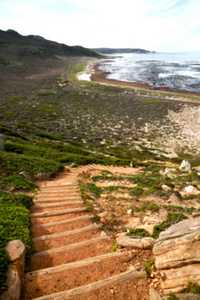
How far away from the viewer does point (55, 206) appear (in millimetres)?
7480

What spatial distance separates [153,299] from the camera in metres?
3.61

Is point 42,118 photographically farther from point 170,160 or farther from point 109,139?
point 170,160

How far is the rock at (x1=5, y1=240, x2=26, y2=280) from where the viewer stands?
12.7ft

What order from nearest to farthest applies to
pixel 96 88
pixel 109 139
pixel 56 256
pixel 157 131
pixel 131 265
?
1. pixel 131 265
2. pixel 56 256
3. pixel 109 139
4. pixel 157 131
5. pixel 96 88

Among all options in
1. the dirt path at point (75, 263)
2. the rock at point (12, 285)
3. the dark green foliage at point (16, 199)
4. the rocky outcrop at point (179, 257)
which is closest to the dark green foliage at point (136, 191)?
the dirt path at point (75, 263)

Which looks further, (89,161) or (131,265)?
(89,161)

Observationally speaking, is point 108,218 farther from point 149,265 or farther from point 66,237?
point 149,265

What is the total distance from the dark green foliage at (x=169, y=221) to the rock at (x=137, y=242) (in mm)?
787

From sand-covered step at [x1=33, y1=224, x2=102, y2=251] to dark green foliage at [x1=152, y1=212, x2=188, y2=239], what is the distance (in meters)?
1.87

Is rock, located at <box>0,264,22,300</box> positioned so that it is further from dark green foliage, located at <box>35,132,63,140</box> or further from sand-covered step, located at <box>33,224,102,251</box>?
dark green foliage, located at <box>35,132,63,140</box>

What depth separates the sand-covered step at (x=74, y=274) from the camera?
12.7 ft

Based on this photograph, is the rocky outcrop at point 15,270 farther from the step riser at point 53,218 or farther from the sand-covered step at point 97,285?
the step riser at point 53,218

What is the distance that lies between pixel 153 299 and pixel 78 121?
91.6 feet

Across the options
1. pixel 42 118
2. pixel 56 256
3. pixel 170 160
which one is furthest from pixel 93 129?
pixel 56 256
